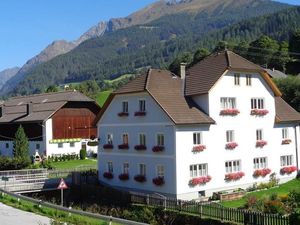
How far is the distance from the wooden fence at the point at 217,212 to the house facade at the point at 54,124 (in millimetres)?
32330

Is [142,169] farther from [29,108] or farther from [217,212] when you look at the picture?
[29,108]

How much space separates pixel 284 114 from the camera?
46.1 m

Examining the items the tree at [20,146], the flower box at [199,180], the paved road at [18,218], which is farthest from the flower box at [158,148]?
the tree at [20,146]

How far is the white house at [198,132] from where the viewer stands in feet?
126

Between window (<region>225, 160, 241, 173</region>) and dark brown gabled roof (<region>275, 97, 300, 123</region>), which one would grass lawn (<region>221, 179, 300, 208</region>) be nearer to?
window (<region>225, 160, 241, 173</region>)

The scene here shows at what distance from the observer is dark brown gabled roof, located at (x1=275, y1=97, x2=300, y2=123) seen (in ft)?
148

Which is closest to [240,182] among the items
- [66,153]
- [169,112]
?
[169,112]

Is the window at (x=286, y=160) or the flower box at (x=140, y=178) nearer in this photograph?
the flower box at (x=140, y=178)

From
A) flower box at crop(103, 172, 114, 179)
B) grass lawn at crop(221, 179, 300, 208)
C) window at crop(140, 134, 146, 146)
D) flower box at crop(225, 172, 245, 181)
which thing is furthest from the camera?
flower box at crop(103, 172, 114, 179)

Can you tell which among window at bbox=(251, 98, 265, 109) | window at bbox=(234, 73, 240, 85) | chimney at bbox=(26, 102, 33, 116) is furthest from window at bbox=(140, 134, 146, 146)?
chimney at bbox=(26, 102, 33, 116)

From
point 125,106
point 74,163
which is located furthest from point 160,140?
point 74,163

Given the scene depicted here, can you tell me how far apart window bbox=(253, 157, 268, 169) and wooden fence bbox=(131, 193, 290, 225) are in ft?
38.2

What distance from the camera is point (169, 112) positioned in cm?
3800

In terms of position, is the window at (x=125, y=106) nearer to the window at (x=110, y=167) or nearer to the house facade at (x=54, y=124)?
the window at (x=110, y=167)
